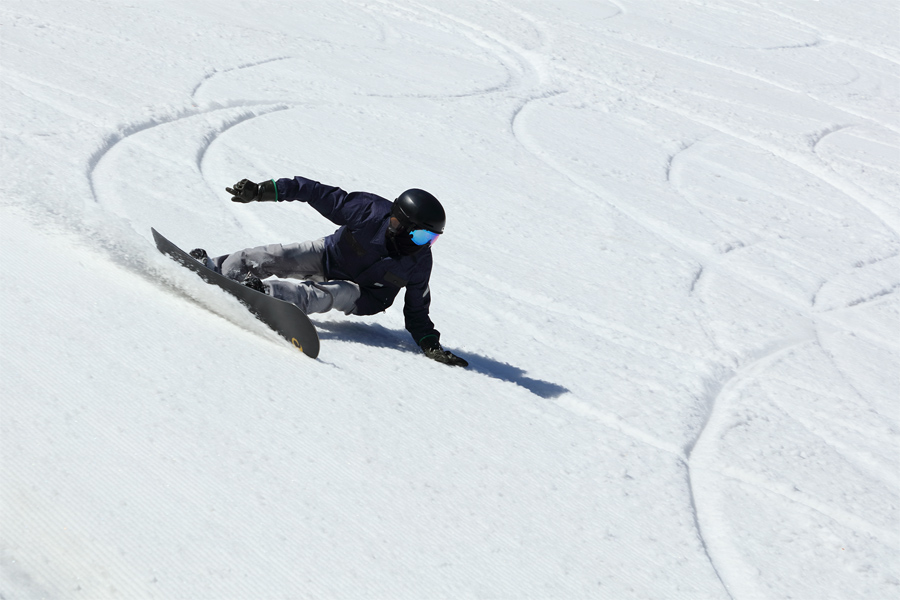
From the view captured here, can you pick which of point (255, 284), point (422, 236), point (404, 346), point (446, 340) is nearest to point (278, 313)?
point (255, 284)

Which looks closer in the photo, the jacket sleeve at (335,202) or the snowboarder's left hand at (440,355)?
the jacket sleeve at (335,202)

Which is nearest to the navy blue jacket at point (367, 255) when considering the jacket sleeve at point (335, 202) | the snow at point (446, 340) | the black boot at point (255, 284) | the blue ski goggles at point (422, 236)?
the jacket sleeve at point (335, 202)

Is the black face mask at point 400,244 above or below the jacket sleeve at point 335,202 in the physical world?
below

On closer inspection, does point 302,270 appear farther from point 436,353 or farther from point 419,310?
point 436,353

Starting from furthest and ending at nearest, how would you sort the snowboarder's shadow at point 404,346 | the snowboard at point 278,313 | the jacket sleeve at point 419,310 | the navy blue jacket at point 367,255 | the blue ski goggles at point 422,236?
the snowboarder's shadow at point 404,346 < the jacket sleeve at point 419,310 < the navy blue jacket at point 367,255 < the blue ski goggles at point 422,236 < the snowboard at point 278,313

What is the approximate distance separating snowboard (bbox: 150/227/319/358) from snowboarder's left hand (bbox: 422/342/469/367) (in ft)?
2.76

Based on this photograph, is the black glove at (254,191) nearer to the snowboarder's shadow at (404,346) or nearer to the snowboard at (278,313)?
the snowboard at (278,313)

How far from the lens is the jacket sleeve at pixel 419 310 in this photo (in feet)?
16.7

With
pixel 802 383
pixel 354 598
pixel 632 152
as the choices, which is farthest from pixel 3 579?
pixel 632 152

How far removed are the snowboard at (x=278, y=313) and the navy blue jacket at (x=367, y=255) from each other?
601 mm

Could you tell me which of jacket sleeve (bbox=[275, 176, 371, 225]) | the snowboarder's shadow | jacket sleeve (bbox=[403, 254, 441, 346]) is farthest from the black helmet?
the snowboarder's shadow

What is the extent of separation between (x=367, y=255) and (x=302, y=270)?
1.53 feet

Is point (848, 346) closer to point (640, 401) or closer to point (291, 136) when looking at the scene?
point (640, 401)

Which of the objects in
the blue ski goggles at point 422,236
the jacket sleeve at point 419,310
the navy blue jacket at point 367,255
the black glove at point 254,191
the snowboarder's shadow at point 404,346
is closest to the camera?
the black glove at point 254,191
